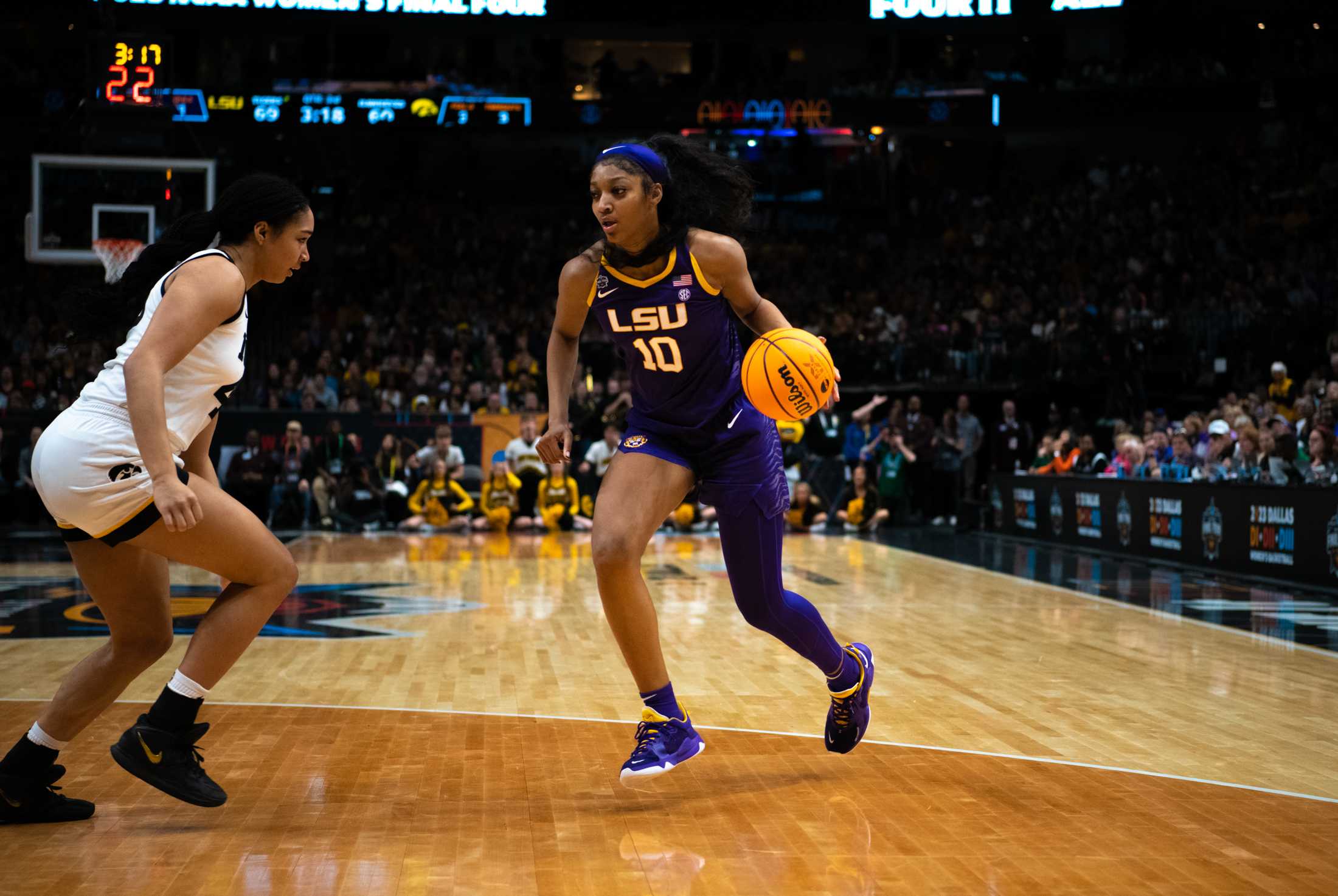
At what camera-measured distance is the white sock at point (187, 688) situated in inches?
153

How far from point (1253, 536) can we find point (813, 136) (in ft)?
79.9

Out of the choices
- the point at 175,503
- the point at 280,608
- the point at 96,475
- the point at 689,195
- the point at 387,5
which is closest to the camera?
Answer: the point at 175,503

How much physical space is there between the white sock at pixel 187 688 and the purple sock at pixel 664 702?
1.46m

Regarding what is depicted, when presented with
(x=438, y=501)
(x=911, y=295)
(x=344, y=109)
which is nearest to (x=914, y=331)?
(x=911, y=295)

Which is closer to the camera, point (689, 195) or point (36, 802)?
point (36, 802)

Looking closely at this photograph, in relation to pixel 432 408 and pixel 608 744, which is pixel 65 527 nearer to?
pixel 608 744

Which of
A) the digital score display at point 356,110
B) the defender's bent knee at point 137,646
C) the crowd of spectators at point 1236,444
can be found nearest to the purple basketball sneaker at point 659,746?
the defender's bent knee at point 137,646

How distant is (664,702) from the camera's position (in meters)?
4.48

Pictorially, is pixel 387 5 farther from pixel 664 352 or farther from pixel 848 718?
pixel 848 718

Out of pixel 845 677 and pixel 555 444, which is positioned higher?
pixel 555 444

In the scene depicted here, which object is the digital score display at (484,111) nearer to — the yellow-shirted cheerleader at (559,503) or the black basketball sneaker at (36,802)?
the yellow-shirted cheerleader at (559,503)

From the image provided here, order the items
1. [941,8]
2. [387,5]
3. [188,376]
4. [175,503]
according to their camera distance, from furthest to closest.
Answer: [941,8], [387,5], [188,376], [175,503]

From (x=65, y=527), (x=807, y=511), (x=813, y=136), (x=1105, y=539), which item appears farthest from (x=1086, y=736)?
(x=813, y=136)

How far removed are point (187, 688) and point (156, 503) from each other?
66 centimetres
